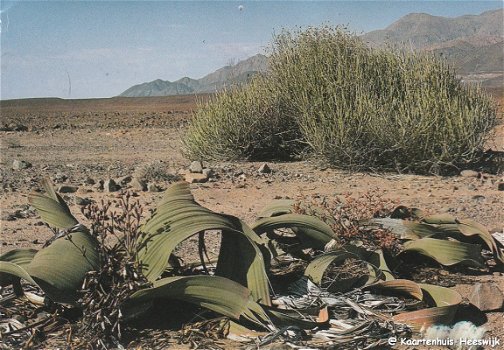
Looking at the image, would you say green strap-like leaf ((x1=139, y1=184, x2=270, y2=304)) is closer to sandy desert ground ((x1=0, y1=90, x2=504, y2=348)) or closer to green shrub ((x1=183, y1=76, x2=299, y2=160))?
sandy desert ground ((x1=0, y1=90, x2=504, y2=348))

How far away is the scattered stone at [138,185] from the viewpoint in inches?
298

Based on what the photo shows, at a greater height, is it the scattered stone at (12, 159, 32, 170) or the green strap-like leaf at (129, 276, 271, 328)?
the scattered stone at (12, 159, 32, 170)

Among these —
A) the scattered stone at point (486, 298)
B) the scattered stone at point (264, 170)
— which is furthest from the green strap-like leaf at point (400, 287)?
the scattered stone at point (264, 170)

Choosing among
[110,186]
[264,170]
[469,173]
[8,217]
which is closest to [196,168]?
[264,170]

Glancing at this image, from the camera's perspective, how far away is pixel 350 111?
9.13 m

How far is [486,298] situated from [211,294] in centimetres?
148

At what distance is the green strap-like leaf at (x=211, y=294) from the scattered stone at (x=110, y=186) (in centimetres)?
454

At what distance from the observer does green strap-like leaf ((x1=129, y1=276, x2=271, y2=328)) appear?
9.93 ft

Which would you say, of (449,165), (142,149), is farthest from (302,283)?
(142,149)

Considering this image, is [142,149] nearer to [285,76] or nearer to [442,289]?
[285,76]

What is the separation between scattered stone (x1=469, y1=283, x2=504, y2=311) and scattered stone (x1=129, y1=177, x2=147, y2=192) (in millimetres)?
4731

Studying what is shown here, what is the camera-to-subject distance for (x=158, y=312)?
3258 mm

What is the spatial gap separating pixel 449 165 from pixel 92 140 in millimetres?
9682

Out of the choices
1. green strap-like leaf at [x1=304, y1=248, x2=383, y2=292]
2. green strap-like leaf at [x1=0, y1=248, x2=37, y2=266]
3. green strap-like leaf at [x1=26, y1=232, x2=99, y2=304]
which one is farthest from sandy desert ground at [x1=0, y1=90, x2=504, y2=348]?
green strap-like leaf at [x1=26, y1=232, x2=99, y2=304]
